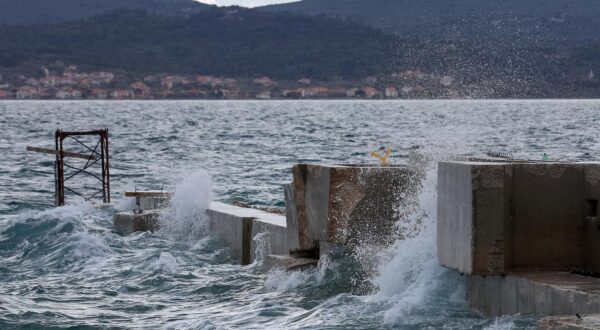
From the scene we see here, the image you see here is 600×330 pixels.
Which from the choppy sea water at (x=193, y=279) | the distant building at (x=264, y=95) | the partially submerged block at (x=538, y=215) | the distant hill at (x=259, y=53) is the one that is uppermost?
the distant hill at (x=259, y=53)

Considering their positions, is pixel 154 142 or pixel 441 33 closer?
pixel 154 142

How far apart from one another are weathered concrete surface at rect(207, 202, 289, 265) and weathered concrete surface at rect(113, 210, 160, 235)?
1.66m

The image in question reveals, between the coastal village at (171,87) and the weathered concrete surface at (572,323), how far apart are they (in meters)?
159

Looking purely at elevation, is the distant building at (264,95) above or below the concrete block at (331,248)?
below

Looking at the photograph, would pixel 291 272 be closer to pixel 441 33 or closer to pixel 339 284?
pixel 339 284

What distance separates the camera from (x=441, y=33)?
5763 inches

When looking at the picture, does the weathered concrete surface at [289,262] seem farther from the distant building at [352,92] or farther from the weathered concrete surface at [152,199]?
the distant building at [352,92]

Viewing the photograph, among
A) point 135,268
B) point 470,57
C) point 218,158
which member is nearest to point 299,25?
point 470,57

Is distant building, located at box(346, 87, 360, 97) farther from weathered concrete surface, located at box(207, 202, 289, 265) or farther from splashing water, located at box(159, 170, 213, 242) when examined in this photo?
weathered concrete surface, located at box(207, 202, 289, 265)

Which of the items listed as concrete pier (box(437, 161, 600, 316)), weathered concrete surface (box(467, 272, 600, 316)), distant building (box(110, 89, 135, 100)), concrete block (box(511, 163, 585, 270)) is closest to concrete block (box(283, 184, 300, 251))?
concrete pier (box(437, 161, 600, 316))

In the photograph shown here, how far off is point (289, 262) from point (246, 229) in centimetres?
242

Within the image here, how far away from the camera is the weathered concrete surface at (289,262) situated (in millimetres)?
12344

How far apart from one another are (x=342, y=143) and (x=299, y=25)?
145180 mm

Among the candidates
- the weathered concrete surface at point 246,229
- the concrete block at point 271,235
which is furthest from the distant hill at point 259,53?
the concrete block at point 271,235
